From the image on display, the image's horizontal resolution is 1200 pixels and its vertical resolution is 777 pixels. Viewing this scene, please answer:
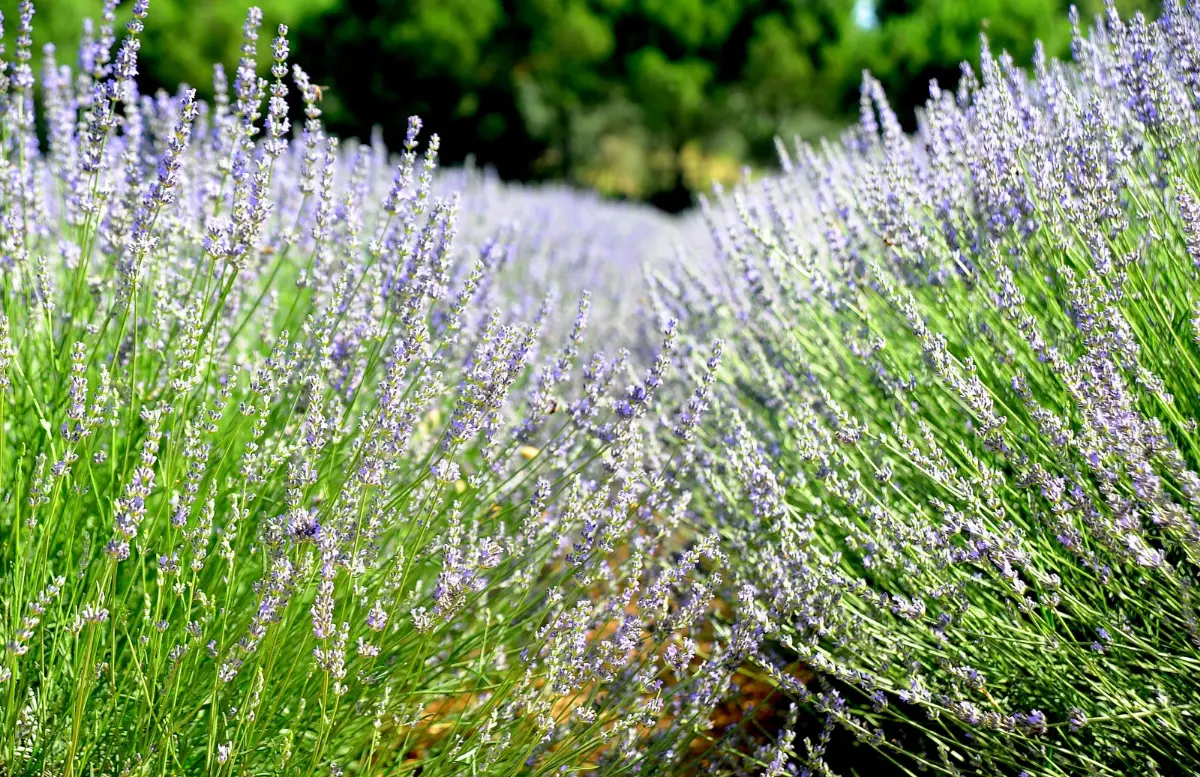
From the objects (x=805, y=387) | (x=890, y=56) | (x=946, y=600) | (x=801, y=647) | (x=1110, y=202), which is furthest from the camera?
(x=890, y=56)

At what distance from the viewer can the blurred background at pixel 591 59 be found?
15477mm

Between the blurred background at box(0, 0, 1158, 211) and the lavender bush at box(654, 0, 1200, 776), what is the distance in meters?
13.9

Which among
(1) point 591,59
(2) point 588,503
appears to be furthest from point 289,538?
(1) point 591,59

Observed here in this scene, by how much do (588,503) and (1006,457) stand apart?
68 cm

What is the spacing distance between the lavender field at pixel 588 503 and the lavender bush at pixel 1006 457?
0.02 metres

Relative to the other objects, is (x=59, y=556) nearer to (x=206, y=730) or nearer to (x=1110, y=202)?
(x=206, y=730)

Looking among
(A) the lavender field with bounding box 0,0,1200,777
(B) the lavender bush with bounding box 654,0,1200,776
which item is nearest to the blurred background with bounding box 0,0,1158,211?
(B) the lavender bush with bounding box 654,0,1200,776

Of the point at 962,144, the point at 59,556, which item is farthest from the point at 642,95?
the point at 59,556

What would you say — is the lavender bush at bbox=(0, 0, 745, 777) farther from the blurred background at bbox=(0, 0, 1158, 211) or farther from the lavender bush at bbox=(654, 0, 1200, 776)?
the blurred background at bbox=(0, 0, 1158, 211)

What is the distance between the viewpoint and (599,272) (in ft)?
20.7

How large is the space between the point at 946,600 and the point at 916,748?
71cm

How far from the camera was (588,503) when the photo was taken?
1.76 metres

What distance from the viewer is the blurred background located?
15477 millimetres

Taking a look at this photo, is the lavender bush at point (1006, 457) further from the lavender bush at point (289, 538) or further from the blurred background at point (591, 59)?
the blurred background at point (591, 59)
